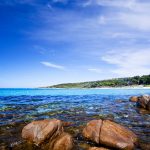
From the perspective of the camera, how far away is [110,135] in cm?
1108

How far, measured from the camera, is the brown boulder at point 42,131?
1160 centimetres

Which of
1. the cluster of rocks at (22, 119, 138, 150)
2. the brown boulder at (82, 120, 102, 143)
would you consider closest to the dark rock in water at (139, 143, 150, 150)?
the cluster of rocks at (22, 119, 138, 150)

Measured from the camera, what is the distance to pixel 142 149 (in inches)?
431

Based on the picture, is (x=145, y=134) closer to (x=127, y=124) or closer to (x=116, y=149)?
(x=127, y=124)

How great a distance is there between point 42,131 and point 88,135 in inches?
102

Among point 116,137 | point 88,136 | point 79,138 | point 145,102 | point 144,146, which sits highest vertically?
point 145,102

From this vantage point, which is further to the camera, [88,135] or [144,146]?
[88,135]

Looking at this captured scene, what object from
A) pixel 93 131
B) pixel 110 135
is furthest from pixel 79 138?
pixel 110 135

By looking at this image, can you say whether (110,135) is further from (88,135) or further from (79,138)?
(79,138)

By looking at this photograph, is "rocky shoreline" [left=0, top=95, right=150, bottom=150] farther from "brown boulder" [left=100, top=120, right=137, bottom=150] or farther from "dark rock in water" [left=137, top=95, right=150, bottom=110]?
"dark rock in water" [left=137, top=95, right=150, bottom=110]

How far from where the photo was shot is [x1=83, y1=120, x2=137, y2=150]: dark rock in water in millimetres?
10633

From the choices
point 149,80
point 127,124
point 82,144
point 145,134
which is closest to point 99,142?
point 82,144

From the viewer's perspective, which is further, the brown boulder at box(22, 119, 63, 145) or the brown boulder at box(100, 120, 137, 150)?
the brown boulder at box(22, 119, 63, 145)

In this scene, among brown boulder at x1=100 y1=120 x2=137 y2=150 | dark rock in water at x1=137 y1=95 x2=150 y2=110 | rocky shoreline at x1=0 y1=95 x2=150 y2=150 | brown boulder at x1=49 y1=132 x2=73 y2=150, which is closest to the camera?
brown boulder at x1=49 y1=132 x2=73 y2=150
